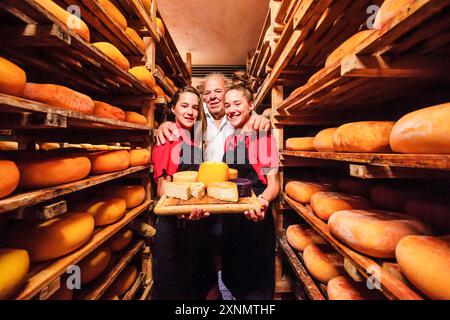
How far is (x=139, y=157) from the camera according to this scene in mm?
1792

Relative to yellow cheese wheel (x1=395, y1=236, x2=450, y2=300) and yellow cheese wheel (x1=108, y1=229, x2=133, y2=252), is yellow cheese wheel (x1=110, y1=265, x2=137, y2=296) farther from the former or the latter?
yellow cheese wheel (x1=395, y1=236, x2=450, y2=300)

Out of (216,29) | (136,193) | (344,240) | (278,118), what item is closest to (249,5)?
(216,29)

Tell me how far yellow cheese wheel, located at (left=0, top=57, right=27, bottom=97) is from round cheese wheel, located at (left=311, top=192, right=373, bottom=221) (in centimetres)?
156

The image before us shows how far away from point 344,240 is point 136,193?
1520mm

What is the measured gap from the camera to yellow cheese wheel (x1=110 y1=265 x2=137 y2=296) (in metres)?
1.66

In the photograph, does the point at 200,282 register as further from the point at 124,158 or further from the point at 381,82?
the point at 381,82

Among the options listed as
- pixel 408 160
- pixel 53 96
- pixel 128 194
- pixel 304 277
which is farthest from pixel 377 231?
pixel 128 194

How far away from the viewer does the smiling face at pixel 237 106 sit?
1.95 meters

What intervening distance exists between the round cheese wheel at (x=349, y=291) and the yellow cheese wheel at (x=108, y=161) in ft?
4.94

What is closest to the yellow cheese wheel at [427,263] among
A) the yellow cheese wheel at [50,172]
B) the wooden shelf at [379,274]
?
the wooden shelf at [379,274]

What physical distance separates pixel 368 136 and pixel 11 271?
1.45 meters

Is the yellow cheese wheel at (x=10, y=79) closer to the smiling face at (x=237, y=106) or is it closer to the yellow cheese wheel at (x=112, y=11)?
the yellow cheese wheel at (x=112, y=11)

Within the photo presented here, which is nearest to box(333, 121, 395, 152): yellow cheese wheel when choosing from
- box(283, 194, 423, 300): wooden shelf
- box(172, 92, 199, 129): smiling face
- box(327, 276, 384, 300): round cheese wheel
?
box(283, 194, 423, 300): wooden shelf

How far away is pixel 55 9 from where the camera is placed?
3.16 feet
